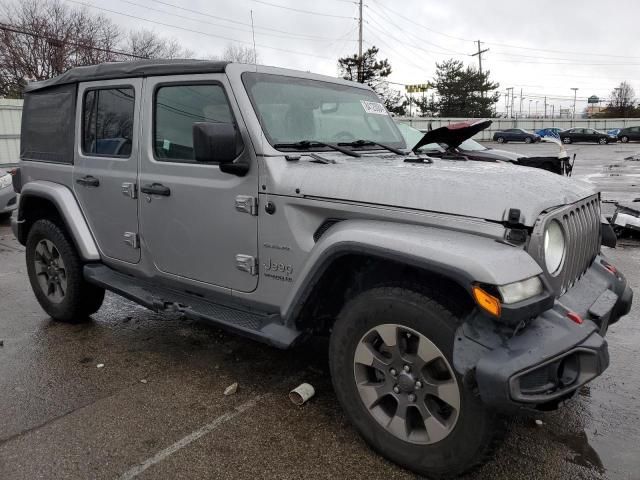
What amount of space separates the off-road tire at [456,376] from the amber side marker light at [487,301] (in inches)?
8.0

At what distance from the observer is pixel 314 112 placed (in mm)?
3355

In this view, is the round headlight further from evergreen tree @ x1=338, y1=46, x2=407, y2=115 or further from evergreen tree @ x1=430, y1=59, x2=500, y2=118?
evergreen tree @ x1=430, y1=59, x2=500, y2=118

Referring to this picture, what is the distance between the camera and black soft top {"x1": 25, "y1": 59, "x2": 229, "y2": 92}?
3.22 m

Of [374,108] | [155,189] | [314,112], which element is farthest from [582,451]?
[155,189]

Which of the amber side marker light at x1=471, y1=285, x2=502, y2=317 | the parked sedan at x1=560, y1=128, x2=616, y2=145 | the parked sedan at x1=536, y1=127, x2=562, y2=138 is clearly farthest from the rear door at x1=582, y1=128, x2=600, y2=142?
the amber side marker light at x1=471, y1=285, x2=502, y2=317

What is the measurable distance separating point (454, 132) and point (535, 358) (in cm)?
189

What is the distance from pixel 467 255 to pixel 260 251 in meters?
1.24

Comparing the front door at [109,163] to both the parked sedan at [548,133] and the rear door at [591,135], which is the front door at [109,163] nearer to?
the parked sedan at [548,133]

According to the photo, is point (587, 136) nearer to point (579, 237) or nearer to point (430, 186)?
point (579, 237)

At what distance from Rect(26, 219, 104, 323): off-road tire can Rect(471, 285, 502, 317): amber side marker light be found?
3339 millimetres

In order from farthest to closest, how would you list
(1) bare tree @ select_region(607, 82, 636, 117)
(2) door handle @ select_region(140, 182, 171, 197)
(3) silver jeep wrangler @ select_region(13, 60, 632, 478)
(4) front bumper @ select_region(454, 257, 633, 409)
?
(1) bare tree @ select_region(607, 82, 636, 117) < (2) door handle @ select_region(140, 182, 171, 197) < (3) silver jeep wrangler @ select_region(13, 60, 632, 478) < (4) front bumper @ select_region(454, 257, 633, 409)

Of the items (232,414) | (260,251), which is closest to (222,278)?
(260,251)

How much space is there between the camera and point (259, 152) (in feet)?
9.54

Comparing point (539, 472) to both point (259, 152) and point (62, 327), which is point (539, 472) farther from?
point (62, 327)
